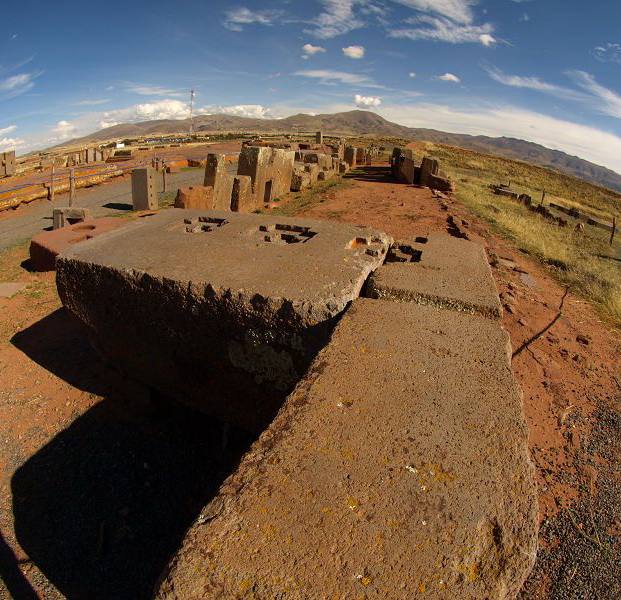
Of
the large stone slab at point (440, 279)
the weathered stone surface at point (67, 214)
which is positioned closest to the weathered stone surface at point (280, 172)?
the weathered stone surface at point (67, 214)

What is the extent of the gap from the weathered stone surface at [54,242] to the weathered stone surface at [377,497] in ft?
18.0

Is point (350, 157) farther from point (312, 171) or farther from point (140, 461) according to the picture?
point (140, 461)

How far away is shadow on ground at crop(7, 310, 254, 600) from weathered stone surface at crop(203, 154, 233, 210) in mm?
5412

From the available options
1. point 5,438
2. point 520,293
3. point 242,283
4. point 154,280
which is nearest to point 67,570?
point 5,438

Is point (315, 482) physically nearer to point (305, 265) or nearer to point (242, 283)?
point (242, 283)

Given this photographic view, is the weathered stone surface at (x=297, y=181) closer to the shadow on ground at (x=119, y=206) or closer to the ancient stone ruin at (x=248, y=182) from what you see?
the ancient stone ruin at (x=248, y=182)

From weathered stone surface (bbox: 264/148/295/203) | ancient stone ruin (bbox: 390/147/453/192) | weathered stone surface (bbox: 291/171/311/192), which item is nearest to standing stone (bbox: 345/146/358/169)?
ancient stone ruin (bbox: 390/147/453/192)

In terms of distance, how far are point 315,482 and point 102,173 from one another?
1592cm

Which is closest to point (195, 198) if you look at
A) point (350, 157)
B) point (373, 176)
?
point (373, 176)

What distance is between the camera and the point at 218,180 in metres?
8.77

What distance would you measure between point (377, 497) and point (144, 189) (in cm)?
1013

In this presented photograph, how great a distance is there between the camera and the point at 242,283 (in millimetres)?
2758

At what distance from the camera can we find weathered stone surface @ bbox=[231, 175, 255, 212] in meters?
9.33

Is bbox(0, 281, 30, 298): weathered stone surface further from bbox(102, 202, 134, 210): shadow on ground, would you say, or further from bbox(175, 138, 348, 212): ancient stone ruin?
bbox(102, 202, 134, 210): shadow on ground
